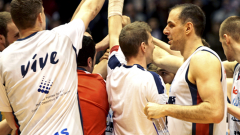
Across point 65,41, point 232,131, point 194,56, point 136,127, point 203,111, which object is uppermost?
point 65,41

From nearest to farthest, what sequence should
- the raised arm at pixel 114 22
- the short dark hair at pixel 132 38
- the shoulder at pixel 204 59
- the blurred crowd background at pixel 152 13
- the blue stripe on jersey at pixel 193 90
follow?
the shoulder at pixel 204 59, the blue stripe on jersey at pixel 193 90, the short dark hair at pixel 132 38, the raised arm at pixel 114 22, the blurred crowd background at pixel 152 13

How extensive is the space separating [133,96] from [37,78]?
1057 millimetres

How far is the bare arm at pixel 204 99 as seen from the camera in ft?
7.02

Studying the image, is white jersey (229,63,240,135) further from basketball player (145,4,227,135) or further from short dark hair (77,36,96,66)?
short dark hair (77,36,96,66)

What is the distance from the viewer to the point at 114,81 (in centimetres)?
297

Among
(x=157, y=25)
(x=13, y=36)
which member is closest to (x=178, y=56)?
(x=13, y=36)

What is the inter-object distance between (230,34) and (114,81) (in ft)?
6.14

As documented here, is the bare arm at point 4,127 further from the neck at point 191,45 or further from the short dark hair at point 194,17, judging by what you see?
the short dark hair at point 194,17

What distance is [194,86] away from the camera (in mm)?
2373

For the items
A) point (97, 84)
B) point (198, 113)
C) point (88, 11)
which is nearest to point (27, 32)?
point (88, 11)

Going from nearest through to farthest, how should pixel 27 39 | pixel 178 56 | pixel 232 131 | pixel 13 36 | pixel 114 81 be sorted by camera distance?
pixel 27 39 < pixel 114 81 < pixel 13 36 < pixel 232 131 < pixel 178 56

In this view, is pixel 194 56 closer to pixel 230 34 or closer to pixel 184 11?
pixel 184 11

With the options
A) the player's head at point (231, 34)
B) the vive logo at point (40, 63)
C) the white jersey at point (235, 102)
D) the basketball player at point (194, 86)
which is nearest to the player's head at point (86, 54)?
the vive logo at point (40, 63)

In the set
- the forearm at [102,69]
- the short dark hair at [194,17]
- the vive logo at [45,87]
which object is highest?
the short dark hair at [194,17]
